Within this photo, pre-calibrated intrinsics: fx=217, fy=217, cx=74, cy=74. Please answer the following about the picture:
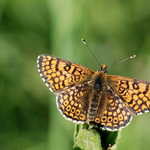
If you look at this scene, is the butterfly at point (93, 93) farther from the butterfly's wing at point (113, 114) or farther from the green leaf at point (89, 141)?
the green leaf at point (89, 141)

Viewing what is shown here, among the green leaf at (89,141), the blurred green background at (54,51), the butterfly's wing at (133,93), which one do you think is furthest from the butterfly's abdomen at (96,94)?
the blurred green background at (54,51)

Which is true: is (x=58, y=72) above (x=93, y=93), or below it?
above

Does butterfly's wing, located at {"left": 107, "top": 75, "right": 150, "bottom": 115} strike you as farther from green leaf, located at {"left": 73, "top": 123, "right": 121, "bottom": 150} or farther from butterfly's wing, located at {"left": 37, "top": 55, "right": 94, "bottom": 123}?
green leaf, located at {"left": 73, "top": 123, "right": 121, "bottom": 150}

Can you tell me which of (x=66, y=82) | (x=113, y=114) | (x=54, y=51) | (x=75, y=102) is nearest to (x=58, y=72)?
(x=66, y=82)

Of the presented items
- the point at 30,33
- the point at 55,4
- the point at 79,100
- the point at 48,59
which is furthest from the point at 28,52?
the point at 79,100

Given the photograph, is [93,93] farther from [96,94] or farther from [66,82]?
[66,82]

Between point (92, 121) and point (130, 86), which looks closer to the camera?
point (92, 121)

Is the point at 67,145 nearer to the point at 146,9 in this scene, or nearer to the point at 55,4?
the point at 55,4

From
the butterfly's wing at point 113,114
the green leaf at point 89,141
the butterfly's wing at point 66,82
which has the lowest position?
the green leaf at point 89,141
